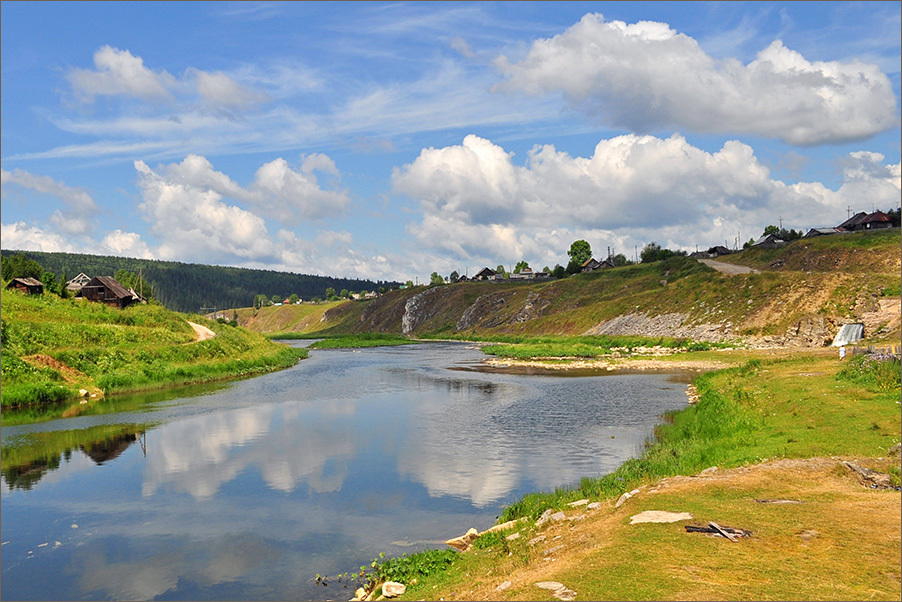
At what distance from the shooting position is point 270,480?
88.7ft

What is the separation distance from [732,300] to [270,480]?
8854cm

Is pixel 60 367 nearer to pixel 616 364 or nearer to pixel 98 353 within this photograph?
pixel 98 353

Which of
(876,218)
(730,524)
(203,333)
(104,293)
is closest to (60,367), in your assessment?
(203,333)

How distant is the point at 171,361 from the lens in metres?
65.9

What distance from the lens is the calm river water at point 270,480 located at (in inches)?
708

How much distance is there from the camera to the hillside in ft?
269

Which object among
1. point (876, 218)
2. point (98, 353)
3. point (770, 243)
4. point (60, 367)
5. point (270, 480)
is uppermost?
point (876, 218)

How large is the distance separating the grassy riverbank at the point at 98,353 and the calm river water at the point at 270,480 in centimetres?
625

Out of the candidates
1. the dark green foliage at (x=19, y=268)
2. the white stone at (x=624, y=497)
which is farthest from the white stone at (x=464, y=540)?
the dark green foliage at (x=19, y=268)

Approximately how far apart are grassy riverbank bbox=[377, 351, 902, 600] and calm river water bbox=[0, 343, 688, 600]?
3094mm

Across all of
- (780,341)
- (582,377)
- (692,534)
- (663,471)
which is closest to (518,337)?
(780,341)

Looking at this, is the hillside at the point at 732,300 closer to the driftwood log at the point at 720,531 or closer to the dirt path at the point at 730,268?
the dirt path at the point at 730,268

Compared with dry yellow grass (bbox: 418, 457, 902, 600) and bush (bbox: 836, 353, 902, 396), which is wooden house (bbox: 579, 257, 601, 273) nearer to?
bush (bbox: 836, 353, 902, 396)

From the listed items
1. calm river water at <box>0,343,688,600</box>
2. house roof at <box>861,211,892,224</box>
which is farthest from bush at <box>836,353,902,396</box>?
house roof at <box>861,211,892,224</box>
